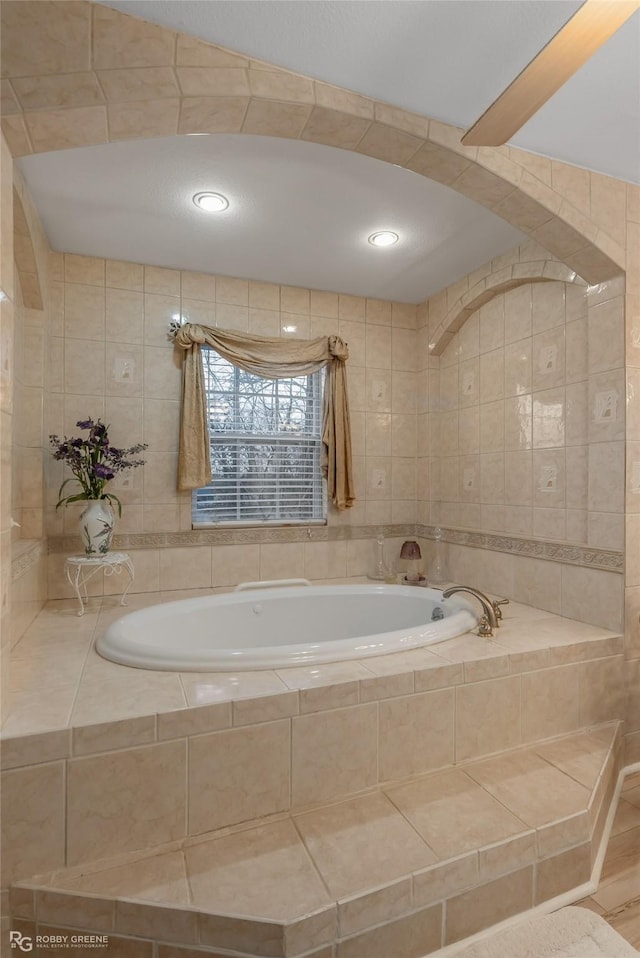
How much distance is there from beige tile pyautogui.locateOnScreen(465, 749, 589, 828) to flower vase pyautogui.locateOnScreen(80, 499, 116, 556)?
2.01 m

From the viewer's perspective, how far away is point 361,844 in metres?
1.41

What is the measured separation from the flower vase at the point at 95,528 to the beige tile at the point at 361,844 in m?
1.66

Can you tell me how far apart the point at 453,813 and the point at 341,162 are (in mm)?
2437

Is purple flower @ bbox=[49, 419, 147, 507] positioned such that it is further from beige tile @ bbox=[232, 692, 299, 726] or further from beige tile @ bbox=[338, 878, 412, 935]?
beige tile @ bbox=[338, 878, 412, 935]

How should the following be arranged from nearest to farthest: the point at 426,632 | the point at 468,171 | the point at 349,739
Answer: the point at 349,739, the point at 468,171, the point at 426,632

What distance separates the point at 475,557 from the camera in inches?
121

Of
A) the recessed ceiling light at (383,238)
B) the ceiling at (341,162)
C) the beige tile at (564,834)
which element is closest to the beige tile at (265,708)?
the beige tile at (564,834)

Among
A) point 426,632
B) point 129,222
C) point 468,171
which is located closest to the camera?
point 468,171

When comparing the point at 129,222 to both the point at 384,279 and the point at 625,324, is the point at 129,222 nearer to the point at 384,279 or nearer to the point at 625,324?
the point at 384,279

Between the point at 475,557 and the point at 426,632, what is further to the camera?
the point at 475,557

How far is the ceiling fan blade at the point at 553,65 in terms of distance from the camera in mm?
1047

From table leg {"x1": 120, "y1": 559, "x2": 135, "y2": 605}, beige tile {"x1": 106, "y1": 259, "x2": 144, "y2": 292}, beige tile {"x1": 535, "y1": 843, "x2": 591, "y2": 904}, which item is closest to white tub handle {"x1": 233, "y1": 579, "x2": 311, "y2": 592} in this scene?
table leg {"x1": 120, "y1": 559, "x2": 135, "y2": 605}

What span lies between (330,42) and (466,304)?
1889mm

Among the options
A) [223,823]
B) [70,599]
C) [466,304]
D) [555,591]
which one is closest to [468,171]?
[466,304]
